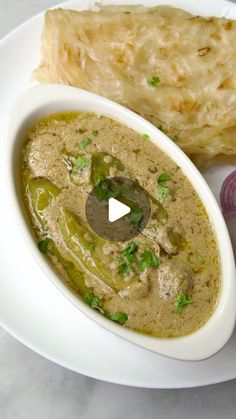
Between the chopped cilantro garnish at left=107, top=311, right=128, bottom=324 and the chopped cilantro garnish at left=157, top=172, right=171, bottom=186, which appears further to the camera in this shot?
the chopped cilantro garnish at left=157, top=172, right=171, bottom=186

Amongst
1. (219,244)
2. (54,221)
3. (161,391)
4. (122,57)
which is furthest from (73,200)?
(161,391)

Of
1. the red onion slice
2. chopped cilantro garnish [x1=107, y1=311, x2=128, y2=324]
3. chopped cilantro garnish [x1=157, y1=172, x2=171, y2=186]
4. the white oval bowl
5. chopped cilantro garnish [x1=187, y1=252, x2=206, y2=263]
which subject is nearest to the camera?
the white oval bowl

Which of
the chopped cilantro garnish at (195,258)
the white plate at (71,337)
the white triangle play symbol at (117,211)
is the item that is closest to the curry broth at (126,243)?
the chopped cilantro garnish at (195,258)

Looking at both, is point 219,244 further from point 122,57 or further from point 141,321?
point 122,57

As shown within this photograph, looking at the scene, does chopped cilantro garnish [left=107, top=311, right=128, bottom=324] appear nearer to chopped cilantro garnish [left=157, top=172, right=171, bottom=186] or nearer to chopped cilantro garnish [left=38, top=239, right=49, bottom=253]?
chopped cilantro garnish [left=38, top=239, right=49, bottom=253]

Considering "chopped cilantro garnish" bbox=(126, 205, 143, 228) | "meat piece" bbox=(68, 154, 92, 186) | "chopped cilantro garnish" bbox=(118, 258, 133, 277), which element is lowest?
"chopped cilantro garnish" bbox=(118, 258, 133, 277)

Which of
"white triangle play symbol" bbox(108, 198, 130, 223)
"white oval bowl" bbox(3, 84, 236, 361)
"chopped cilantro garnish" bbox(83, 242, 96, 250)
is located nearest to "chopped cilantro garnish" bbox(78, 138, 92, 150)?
"white oval bowl" bbox(3, 84, 236, 361)

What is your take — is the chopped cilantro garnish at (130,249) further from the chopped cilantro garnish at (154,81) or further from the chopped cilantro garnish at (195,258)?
the chopped cilantro garnish at (154,81)
